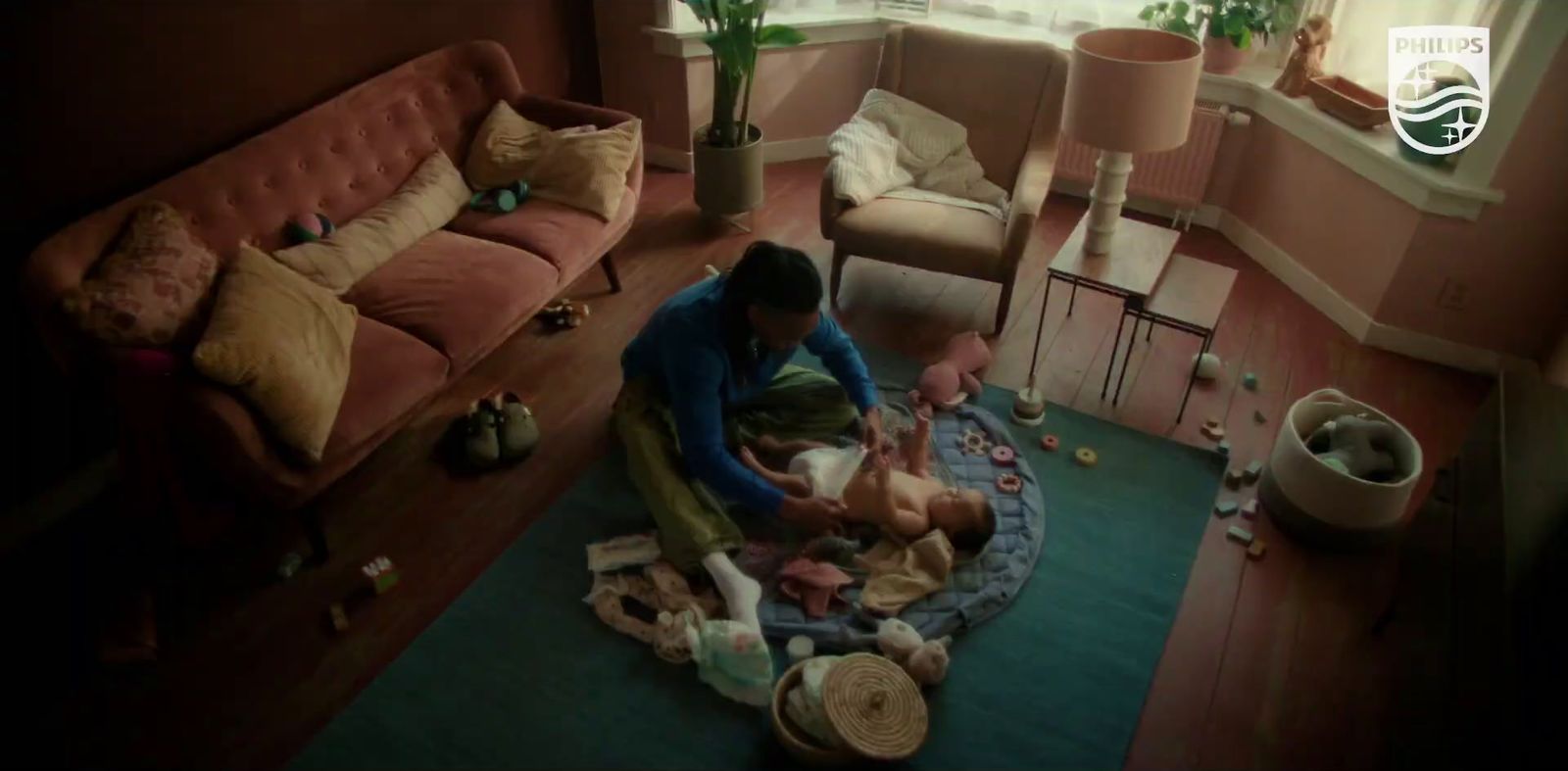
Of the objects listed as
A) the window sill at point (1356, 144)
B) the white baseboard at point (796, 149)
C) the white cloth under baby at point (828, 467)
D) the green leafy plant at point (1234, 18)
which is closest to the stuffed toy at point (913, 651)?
the white cloth under baby at point (828, 467)

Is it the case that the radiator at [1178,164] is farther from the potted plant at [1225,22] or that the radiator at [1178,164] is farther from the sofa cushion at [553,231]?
the sofa cushion at [553,231]

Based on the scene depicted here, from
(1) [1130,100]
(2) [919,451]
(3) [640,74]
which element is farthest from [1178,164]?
(3) [640,74]

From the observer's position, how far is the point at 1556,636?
1.40 meters

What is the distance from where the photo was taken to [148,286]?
7.33 ft

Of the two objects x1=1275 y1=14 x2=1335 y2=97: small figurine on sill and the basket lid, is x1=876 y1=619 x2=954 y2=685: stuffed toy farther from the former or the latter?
x1=1275 y1=14 x2=1335 y2=97: small figurine on sill

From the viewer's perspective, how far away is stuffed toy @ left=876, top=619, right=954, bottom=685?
82.8 inches

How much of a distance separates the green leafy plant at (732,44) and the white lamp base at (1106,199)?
1.45 metres

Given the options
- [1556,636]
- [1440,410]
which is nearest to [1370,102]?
[1440,410]

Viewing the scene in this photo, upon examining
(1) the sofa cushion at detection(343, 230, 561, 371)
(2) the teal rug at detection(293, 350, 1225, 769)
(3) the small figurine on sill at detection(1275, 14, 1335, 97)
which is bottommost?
(2) the teal rug at detection(293, 350, 1225, 769)

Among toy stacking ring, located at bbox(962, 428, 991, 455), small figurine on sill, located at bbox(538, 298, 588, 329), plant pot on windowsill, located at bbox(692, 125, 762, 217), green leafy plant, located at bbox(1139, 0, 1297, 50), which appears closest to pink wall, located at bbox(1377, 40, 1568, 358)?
green leafy plant, located at bbox(1139, 0, 1297, 50)

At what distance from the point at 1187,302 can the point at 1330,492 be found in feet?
2.39

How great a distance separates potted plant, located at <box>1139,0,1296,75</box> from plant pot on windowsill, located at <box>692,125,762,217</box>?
1.69 m

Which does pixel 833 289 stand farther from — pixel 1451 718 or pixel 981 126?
pixel 1451 718

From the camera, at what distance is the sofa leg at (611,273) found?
352cm
